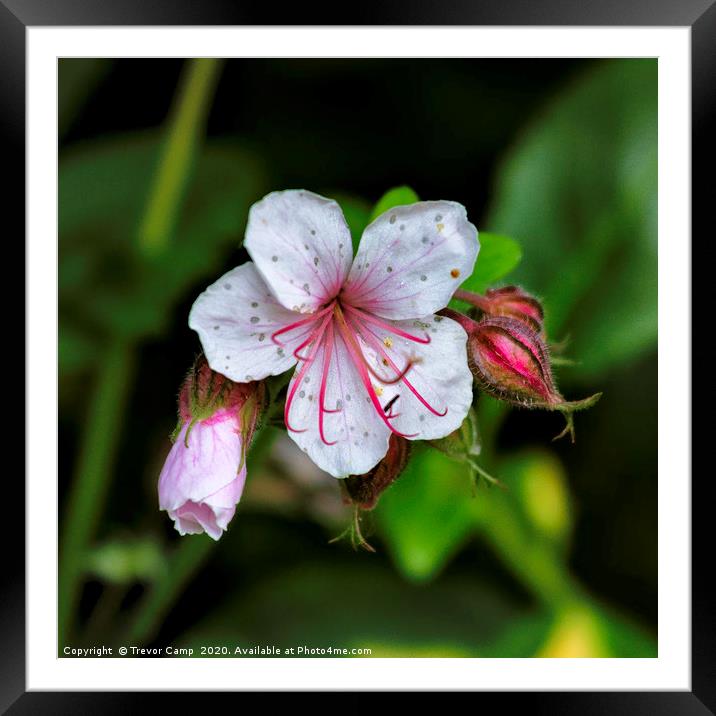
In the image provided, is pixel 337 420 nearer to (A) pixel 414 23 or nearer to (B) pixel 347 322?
(B) pixel 347 322

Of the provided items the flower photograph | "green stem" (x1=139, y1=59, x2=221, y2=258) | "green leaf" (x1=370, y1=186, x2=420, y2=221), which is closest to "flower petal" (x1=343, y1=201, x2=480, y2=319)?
"green leaf" (x1=370, y1=186, x2=420, y2=221)

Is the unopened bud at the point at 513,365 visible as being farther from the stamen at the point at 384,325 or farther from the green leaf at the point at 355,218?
→ the green leaf at the point at 355,218

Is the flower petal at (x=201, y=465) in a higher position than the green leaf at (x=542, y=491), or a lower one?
higher

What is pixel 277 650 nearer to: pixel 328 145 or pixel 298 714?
pixel 298 714

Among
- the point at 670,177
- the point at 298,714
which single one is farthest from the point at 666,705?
the point at 670,177

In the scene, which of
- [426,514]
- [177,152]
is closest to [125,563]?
[426,514]

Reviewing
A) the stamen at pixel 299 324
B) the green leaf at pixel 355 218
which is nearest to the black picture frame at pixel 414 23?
the green leaf at pixel 355 218
